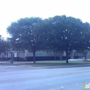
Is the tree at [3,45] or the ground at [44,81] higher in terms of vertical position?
the tree at [3,45]

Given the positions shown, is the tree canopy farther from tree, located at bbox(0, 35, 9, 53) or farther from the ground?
the ground

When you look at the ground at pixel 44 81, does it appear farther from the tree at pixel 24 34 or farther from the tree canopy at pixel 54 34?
the tree at pixel 24 34

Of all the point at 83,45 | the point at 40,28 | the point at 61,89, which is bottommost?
the point at 61,89

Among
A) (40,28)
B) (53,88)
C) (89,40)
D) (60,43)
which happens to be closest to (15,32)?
(40,28)

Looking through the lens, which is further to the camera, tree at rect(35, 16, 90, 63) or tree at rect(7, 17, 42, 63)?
tree at rect(7, 17, 42, 63)

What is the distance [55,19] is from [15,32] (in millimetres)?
8760

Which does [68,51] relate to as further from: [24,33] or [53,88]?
[53,88]

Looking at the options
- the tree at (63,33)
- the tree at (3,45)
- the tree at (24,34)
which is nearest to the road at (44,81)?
the tree at (63,33)

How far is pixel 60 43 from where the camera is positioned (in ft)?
156

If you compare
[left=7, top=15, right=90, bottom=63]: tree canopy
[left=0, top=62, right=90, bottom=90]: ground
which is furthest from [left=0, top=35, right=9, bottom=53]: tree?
[left=0, top=62, right=90, bottom=90]: ground

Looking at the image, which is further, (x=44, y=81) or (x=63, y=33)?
(x=63, y=33)

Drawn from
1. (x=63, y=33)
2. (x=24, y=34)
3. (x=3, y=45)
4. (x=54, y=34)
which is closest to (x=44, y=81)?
(x=54, y=34)

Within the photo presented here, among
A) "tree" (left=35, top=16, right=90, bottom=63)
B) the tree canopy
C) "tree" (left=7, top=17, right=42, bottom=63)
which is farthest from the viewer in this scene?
"tree" (left=7, top=17, right=42, bottom=63)

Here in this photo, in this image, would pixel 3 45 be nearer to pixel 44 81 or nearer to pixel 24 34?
pixel 24 34
